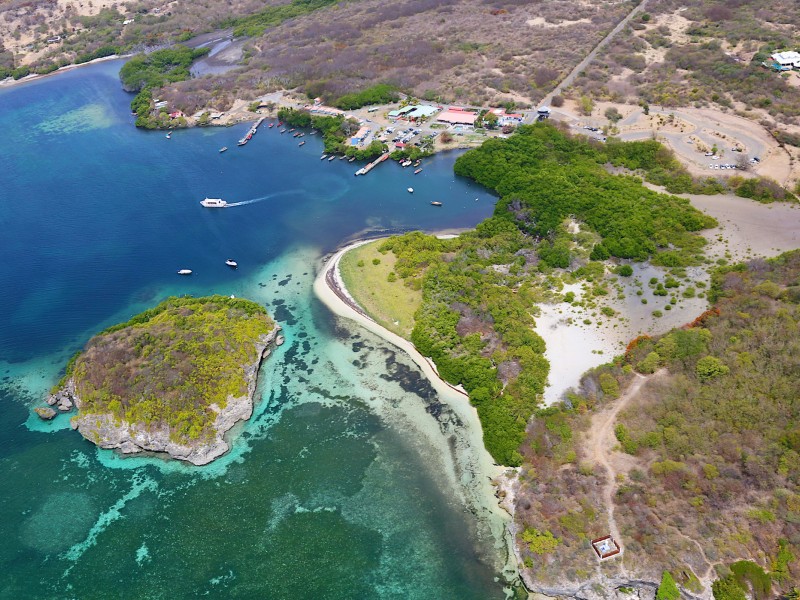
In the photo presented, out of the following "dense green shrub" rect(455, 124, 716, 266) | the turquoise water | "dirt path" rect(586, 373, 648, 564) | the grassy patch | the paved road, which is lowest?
the turquoise water

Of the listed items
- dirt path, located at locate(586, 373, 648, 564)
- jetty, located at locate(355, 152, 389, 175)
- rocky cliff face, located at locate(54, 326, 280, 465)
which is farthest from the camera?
jetty, located at locate(355, 152, 389, 175)

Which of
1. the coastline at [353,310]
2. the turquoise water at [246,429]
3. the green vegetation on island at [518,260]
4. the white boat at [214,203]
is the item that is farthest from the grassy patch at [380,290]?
the white boat at [214,203]

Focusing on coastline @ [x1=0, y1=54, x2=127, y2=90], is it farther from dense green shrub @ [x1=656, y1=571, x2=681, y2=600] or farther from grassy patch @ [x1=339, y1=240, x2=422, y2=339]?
dense green shrub @ [x1=656, y1=571, x2=681, y2=600]

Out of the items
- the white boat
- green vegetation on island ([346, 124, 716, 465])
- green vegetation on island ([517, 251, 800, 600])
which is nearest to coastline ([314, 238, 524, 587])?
green vegetation on island ([346, 124, 716, 465])

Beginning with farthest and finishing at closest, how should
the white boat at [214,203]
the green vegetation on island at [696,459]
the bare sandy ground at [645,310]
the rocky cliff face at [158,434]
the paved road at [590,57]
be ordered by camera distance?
1. the paved road at [590,57]
2. the white boat at [214,203]
3. the bare sandy ground at [645,310]
4. the rocky cliff face at [158,434]
5. the green vegetation on island at [696,459]

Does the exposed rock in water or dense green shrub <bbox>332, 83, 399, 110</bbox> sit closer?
the exposed rock in water

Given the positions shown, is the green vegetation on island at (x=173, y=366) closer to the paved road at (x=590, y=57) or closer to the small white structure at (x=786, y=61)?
the paved road at (x=590, y=57)

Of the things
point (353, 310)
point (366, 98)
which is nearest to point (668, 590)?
point (353, 310)
